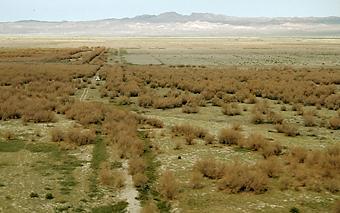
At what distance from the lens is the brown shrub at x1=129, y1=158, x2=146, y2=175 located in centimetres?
1852

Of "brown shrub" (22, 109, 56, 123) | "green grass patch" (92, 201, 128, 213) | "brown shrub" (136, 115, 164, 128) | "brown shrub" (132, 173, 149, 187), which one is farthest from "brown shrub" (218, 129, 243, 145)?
"brown shrub" (22, 109, 56, 123)

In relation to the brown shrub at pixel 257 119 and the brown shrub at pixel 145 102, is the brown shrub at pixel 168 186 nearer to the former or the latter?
the brown shrub at pixel 257 119

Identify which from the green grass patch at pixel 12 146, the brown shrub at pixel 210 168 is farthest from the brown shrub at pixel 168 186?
the green grass patch at pixel 12 146

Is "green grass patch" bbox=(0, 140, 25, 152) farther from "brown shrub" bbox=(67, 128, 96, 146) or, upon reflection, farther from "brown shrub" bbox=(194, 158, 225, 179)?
"brown shrub" bbox=(194, 158, 225, 179)

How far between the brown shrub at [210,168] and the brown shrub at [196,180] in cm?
35

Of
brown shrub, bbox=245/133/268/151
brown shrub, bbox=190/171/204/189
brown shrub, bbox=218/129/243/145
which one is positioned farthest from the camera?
brown shrub, bbox=218/129/243/145

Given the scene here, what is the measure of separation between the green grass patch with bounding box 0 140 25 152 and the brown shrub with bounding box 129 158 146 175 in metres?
6.83

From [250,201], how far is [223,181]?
65.5 inches

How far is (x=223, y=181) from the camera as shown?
17172mm

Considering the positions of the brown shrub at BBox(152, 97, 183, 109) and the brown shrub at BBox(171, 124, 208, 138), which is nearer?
the brown shrub at BBox(171, 124, 208, 138)

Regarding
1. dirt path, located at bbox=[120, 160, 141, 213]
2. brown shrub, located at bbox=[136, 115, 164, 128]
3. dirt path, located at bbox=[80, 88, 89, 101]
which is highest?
dirt path, located at bbox=[120, 160, 141, 213]

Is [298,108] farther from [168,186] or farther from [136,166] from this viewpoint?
[168,186]

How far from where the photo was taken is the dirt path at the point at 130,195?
15.1 meters

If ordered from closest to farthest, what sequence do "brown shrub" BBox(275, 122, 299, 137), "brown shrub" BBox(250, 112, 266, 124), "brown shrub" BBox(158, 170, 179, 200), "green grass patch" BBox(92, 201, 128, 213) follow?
1. "green grass patch" BBox(92, 201, 128, 213)
2. "brown shrub" BBox(158, 170, 179, 200)
3. "brown shrub" BBox(275, 122, 299, 137)
4. "brown shrub" BBox(250, 112, 266, 124)
